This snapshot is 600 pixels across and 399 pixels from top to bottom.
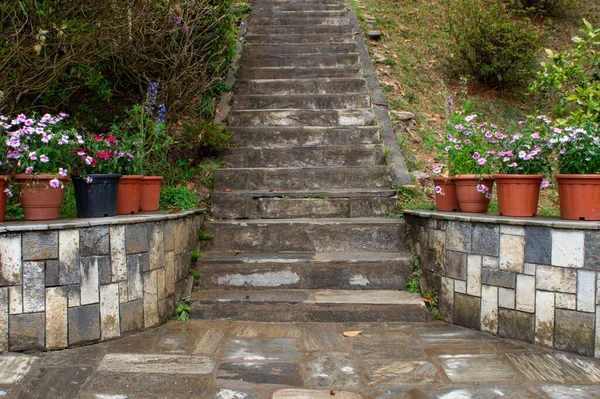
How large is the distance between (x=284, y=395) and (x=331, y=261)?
1.50 metres

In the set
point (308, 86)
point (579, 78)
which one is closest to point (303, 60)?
point (308, 86)

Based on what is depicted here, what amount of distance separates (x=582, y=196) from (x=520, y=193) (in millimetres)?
365

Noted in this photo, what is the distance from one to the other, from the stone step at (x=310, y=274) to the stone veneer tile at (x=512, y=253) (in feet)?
2.65

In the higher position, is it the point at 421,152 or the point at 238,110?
the point at 238,110

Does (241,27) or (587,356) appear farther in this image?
(241,27)

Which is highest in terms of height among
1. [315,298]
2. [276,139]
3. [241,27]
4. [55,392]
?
[241,27]

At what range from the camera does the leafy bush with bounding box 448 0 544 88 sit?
6344 mm

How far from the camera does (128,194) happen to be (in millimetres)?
3580

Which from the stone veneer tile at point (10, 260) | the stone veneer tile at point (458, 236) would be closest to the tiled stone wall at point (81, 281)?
the stone veneer tile at point (10, 260)

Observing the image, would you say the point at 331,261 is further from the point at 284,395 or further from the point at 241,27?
the point at 241,27

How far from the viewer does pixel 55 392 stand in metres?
2.35

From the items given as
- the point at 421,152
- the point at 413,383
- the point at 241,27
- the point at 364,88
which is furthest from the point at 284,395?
the point at 241,27

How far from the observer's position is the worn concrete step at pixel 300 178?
466 cm

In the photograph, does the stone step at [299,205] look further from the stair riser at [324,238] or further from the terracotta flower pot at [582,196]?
the terracotta flower pot at [582,196]
